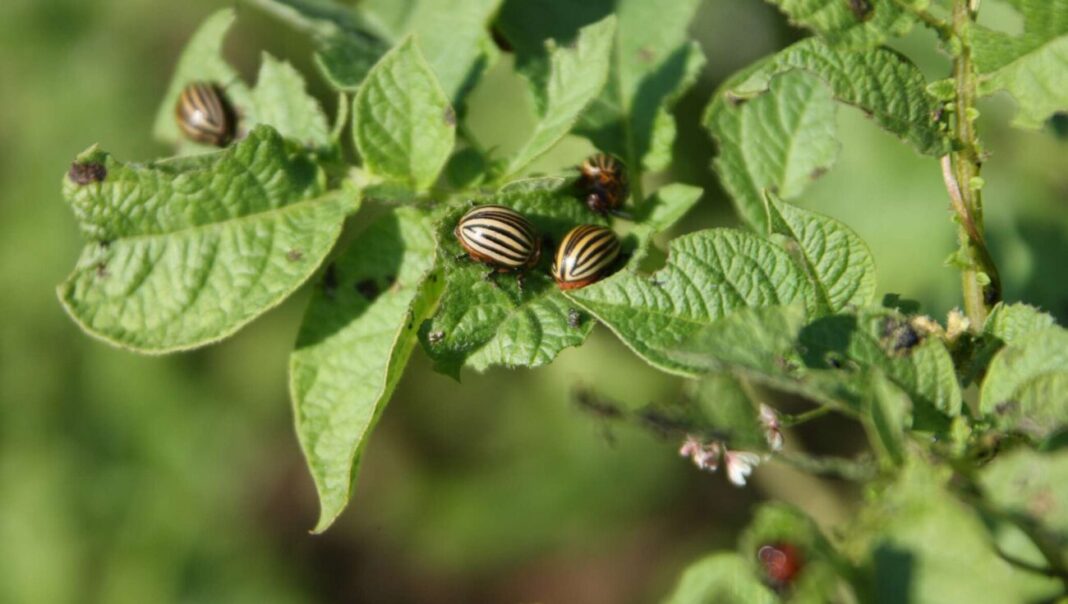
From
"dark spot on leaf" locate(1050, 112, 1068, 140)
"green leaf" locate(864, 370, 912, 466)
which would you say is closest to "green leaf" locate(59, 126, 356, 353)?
"green leaf" locate(864, 370, 912, 466)

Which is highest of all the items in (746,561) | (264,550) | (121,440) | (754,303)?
(754,303)

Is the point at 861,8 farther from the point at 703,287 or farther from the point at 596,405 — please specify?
the point at 596,405

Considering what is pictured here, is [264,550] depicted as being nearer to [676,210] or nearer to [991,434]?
[676,210]

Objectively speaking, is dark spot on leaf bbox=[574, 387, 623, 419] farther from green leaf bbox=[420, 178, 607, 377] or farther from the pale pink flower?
the pale pink flower

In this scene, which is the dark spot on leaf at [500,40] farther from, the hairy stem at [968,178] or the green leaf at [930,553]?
the green leaf at [930,553]

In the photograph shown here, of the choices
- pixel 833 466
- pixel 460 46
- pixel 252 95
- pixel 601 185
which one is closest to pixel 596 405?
pixel 833 466

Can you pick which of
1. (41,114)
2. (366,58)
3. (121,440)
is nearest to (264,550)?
(121,440)

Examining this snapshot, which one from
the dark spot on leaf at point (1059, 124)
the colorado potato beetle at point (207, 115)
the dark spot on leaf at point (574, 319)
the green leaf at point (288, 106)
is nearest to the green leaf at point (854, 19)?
the dark spot on leaf at point (574, 319)
